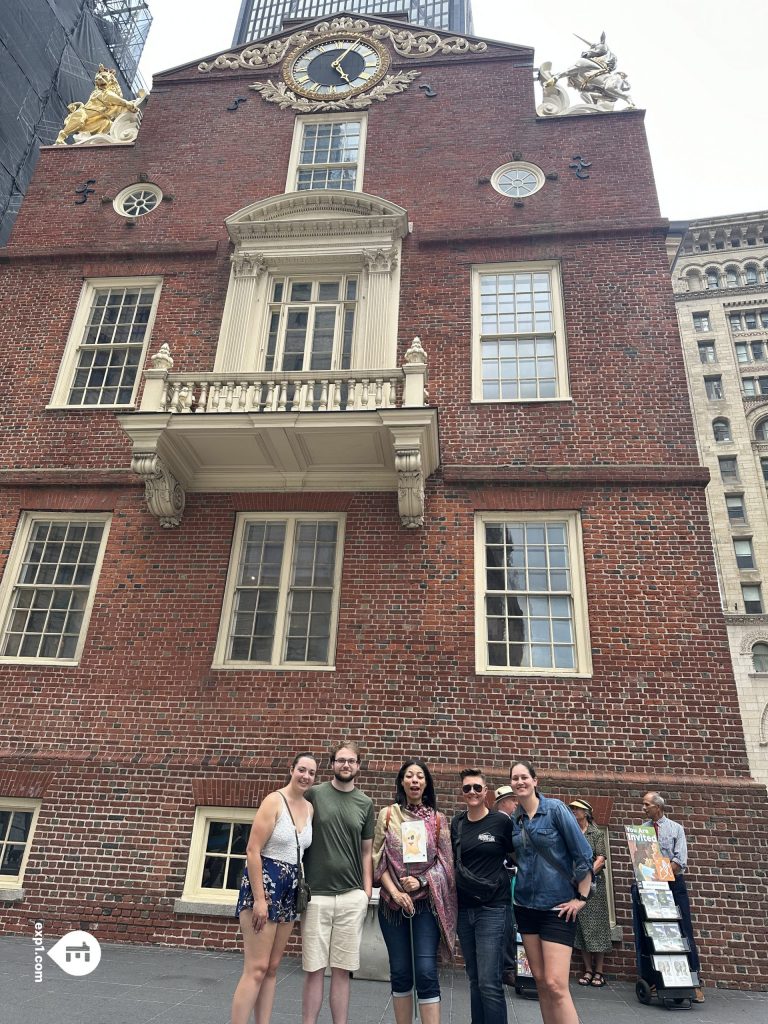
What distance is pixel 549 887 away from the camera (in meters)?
4.23

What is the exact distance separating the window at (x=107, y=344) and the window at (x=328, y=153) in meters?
3.52

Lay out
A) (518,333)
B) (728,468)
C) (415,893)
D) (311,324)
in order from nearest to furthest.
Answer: (415,893), (518,333), (311,324), (728,468)

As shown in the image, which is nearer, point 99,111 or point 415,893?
point 415,893

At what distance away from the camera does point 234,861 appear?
7957 mm

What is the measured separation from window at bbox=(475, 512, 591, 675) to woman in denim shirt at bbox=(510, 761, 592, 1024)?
417 cm


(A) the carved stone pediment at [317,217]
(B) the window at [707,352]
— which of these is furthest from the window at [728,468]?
(A) the carved stone pediment at [317,217]

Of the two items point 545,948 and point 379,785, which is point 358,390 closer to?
point 379,785

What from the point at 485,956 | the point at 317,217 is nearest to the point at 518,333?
the point at 317,217

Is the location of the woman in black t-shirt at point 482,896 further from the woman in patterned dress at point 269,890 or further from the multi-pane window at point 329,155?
the multi-pane window at point 329,155

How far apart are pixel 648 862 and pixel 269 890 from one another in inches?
156

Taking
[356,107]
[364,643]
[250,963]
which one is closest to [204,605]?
[364,643]

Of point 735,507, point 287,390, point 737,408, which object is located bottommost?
point 287,390

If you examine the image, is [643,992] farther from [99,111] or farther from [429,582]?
[99,111]

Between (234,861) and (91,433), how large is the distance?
6572 mm
